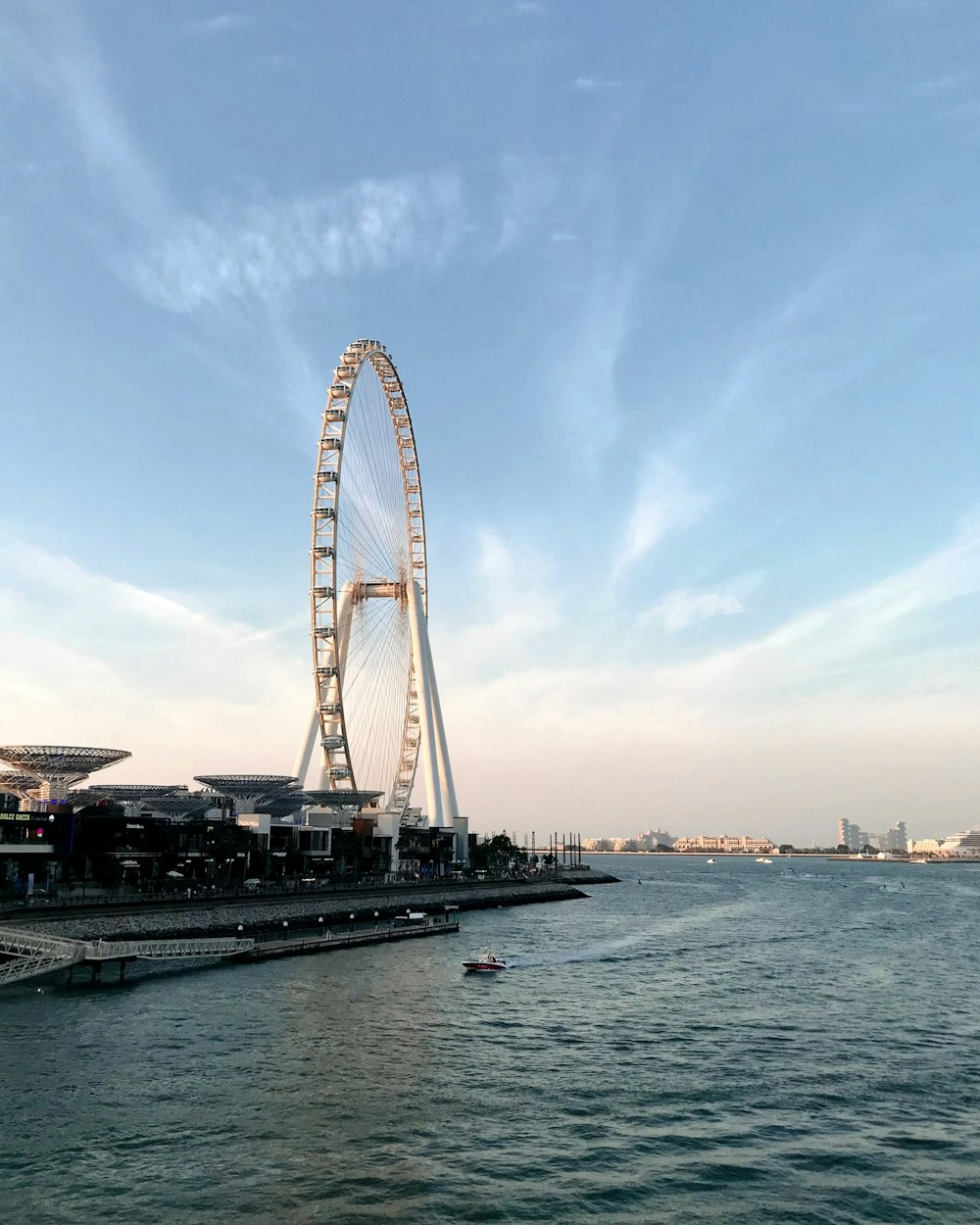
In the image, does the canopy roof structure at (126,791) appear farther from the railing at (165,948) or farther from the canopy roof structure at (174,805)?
the railing at (165,948)

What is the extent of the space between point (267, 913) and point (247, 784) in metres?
Answer: 32.9

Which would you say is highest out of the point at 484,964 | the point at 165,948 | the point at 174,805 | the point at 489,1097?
the point at 174,805

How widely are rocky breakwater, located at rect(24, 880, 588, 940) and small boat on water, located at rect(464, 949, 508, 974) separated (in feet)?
55.7

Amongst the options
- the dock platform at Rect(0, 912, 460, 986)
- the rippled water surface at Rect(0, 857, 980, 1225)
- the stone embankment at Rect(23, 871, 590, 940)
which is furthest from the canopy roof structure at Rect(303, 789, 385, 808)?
the rippled water surface at Rect(0, 857, 980, 1225)

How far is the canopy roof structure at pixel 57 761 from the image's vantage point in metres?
87.9

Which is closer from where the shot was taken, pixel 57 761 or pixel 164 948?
pixel 164 948

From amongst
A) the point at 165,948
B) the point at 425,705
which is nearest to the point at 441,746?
the point at 425,705

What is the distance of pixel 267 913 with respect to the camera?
76.9 meters

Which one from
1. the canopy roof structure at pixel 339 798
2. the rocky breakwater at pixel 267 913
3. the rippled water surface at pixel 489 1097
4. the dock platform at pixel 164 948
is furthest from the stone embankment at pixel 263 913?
the canopy roof structure at pixel 339 798

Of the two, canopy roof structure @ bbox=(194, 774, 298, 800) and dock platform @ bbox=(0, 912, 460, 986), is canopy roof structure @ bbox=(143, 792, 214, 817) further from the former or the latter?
dock platform @ bbox=(0, 912, 460, 986)

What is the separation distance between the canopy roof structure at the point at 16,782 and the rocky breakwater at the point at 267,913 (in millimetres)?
30442

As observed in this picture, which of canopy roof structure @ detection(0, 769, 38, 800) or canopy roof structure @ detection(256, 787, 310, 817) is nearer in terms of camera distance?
canopy roof structure @ detection(0, 769, 38, 800)

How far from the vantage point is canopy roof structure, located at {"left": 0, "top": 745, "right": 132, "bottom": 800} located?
8788 centimetres

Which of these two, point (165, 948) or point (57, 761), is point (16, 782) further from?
Answer: point (165, 948)
